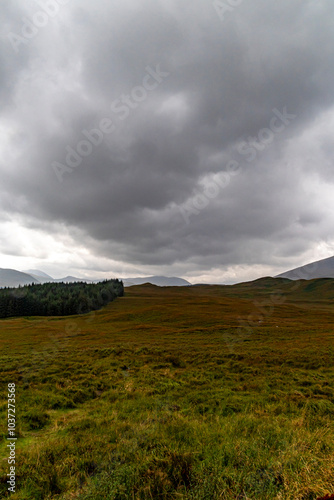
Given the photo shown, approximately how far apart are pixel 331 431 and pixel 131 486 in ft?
21.5

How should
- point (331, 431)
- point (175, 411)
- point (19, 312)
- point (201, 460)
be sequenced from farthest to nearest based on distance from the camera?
point (19, 312) < point (175, 411) < point (331, 431) < point (201, 460)

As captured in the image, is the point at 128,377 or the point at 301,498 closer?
the point at 301,498

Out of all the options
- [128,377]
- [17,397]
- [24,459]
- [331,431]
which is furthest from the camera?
[128,377]

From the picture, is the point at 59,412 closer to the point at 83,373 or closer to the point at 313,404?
the point at 83,373

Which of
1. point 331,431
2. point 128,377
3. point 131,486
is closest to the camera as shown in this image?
point 131,486

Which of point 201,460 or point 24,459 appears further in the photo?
point 24,459

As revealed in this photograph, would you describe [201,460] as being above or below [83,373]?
above

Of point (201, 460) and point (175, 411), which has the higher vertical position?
point (201, 460)

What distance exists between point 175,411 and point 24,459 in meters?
5.88

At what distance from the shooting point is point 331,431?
7117 millimetres

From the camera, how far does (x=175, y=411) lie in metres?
9.91

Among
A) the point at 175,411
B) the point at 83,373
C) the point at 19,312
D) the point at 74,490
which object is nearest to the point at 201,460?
the point at 74,490

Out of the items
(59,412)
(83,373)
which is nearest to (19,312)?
(83,373)

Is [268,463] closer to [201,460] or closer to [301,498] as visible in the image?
[301,498]
